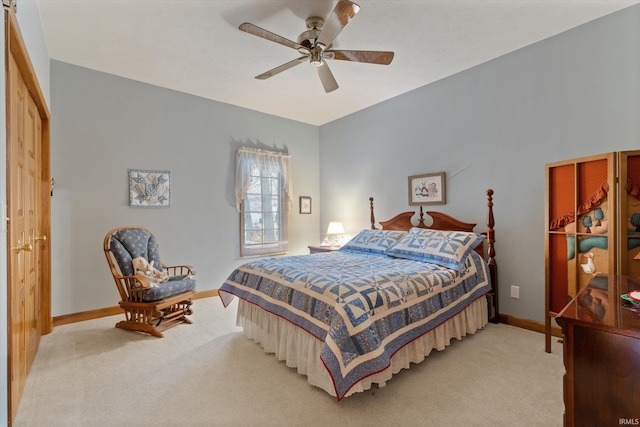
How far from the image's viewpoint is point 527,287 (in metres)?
3.16

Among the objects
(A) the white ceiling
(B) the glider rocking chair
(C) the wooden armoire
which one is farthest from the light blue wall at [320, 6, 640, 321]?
(B) the glider rocking chair

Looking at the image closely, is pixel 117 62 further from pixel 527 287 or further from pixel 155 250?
pixel 527 287

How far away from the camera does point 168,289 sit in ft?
10.2

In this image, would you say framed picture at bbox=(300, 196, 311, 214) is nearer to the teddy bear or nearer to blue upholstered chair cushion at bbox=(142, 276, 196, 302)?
blue upholstered chair cushion at bbox=(142, 276, 196, 302)

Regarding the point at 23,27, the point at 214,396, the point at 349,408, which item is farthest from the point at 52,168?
the point at 349,408

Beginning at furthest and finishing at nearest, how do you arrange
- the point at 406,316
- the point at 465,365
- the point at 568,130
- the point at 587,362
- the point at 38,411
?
1. the point at 568,130
2. the point at 465,365
3. the point at 406,316
4. the point at 38,411
5. the point at 587,362

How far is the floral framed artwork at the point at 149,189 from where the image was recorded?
3.83 metres

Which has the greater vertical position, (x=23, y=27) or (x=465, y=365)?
(x=23, y=27)

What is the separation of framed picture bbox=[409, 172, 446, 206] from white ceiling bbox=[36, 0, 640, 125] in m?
1.17

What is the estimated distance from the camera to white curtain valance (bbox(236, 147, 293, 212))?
184 inches

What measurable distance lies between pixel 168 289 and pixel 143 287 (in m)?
0.22

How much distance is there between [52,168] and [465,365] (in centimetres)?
434

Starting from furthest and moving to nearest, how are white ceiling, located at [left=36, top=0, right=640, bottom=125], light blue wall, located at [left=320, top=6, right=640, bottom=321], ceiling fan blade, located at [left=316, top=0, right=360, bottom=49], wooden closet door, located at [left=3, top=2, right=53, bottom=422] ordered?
light blue wall, located at [left=320, top=6, right=640, bottom=321], white ceiling, located at [left=36, top=0, right=640, bottom=125], ceiling fan blade, located at [left=316, top=0, right=360, bottom=49], wooden closet door, located at [left=3, top=2, right=53, bottom=422]

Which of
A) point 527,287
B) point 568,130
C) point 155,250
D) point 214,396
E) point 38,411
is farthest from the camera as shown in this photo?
point 155,250
